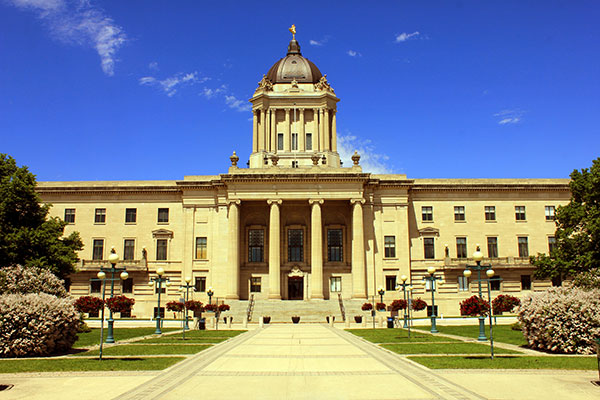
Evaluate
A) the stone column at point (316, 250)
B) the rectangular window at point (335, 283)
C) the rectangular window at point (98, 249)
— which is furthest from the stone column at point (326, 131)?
the rectangular window at point (98, 249)

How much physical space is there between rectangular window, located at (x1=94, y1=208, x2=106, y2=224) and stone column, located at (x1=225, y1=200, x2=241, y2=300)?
16.0m

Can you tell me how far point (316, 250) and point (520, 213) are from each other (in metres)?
25.1

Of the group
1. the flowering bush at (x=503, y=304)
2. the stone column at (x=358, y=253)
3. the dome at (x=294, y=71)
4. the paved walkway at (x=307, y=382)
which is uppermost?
the dome at (x=294, y=71)

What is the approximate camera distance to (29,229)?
139 feet

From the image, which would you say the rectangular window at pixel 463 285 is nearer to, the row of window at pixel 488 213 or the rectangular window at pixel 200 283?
the row of window at pixel 488 213

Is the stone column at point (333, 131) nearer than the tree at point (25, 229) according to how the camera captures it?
No

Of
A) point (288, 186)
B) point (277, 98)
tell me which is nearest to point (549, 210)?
point (288, 186)

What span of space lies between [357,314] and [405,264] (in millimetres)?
10462

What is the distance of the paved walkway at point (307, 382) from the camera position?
47.5 ft

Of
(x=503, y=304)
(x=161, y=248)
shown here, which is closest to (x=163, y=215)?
(x=161, y=248)

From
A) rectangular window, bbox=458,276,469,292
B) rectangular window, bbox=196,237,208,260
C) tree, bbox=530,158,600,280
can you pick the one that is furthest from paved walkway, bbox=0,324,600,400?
rectangular window, bbox=458,276,469,292

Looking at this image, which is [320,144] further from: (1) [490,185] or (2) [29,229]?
(2) [29,229]

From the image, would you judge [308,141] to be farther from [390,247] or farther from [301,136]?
[390,247]

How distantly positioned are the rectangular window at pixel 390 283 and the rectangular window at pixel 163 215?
26.4 metres
